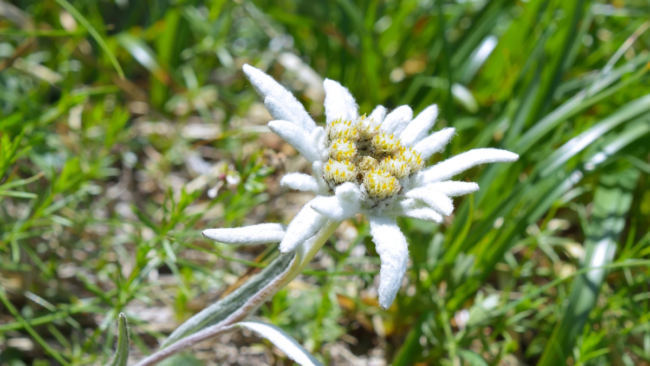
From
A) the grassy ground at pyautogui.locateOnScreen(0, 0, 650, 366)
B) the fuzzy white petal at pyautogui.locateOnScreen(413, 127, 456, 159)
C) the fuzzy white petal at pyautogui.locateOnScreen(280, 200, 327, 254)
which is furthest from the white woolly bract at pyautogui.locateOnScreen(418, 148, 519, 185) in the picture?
the grassy ground at pyautogui.locateOnScreen(0, 0, 650, 366)

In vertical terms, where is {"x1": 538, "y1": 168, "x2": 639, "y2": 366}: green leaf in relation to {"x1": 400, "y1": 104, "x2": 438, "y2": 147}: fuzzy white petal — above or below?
below

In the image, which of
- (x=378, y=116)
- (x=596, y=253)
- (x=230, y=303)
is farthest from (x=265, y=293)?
(x=596, y=253)

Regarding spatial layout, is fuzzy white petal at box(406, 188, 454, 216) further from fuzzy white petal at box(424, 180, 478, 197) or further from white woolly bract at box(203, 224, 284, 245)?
white woolly bract at box(203, 224, 284, 245)

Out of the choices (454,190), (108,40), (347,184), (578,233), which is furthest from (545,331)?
(108,40)

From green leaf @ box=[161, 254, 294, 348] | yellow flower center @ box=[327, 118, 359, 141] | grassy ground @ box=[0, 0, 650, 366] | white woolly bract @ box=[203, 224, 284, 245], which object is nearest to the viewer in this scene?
white woolly bract @ box=[203, 224, 284, 245]

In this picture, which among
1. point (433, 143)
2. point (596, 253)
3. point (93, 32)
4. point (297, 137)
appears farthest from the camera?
point (596, 253)

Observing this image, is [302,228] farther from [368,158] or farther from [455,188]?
[455,188]
